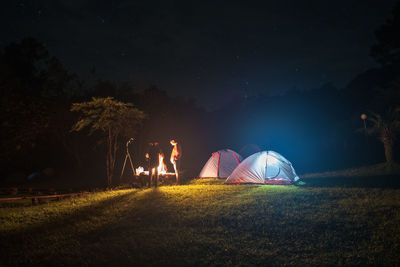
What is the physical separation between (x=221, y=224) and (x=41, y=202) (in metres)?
8.98

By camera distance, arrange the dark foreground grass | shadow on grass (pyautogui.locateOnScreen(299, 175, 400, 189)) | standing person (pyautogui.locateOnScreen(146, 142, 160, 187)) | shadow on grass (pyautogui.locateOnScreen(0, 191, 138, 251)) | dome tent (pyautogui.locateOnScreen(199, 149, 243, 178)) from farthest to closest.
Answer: dome tent (pyautogui.locateOnScreen(199, 149, 243, 178)) → standing person (pyautogui.locateOnScreen(146, 142, 160, 187)) → shadow on grass (pyautogui.locateOnScreen(299, 175, 400, 189)) → shadow on grass (pyautogui.locateOnScreen(0, 191, 138, 251)) → the dark foreground grass

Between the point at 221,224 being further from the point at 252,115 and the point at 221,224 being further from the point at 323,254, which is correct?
the point at 252,115

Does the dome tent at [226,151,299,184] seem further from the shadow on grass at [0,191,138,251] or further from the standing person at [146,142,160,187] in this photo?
the shadow on grass at [0,191,138,251]

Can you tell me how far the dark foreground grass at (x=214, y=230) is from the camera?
5699mm

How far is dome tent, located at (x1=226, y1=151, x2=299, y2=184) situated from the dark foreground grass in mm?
2990

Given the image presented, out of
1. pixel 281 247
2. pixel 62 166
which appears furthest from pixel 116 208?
pixel 62 166

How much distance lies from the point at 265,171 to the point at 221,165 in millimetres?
5003

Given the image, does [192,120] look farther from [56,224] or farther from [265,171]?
[56,224]

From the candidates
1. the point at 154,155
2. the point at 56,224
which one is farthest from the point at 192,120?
the point at 56,224

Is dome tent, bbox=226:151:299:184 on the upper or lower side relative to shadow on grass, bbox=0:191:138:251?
upper

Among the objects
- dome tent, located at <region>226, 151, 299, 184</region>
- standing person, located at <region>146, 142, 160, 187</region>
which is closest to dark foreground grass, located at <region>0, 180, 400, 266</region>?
dome tent, located at <region>226, 151, 299, 184</region>

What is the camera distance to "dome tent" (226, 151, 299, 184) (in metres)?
13.9

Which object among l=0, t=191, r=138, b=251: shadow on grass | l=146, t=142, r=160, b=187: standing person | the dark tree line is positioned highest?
the dark tree line

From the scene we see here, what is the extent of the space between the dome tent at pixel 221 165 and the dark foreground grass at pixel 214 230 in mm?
7521
